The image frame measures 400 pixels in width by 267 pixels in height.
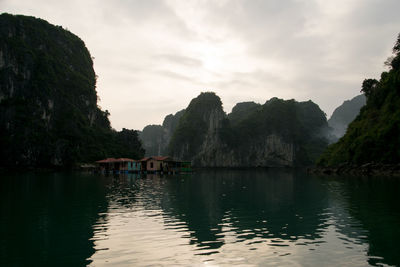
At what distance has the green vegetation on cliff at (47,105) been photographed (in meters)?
93.0

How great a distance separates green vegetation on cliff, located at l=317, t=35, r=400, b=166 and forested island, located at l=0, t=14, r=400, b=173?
0.18 m

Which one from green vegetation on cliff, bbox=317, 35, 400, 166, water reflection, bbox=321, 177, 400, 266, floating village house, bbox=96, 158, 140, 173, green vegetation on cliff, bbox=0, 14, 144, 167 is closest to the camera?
water reflection, bbox=321, 177, 400, 266

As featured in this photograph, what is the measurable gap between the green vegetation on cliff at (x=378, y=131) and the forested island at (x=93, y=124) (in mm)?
182

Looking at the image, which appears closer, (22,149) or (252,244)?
(252,244)

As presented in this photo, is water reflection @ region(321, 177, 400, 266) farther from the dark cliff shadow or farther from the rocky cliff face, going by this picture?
the rocky cliff face

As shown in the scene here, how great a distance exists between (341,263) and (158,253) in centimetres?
589

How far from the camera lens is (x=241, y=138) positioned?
591 feet

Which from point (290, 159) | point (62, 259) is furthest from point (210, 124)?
point (62, 259)

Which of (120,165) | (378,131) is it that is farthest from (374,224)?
(120,165)

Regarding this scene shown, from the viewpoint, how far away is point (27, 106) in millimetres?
100438

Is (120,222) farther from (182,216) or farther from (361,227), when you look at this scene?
(361,227)

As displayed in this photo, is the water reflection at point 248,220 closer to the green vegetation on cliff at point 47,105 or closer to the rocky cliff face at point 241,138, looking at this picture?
the green vegetation on cliff at point 47,105

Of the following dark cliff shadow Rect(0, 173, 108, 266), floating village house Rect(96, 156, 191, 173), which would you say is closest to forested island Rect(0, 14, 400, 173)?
floating village house Rect(96, 156, 191, 173)

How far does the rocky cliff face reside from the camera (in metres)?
172
